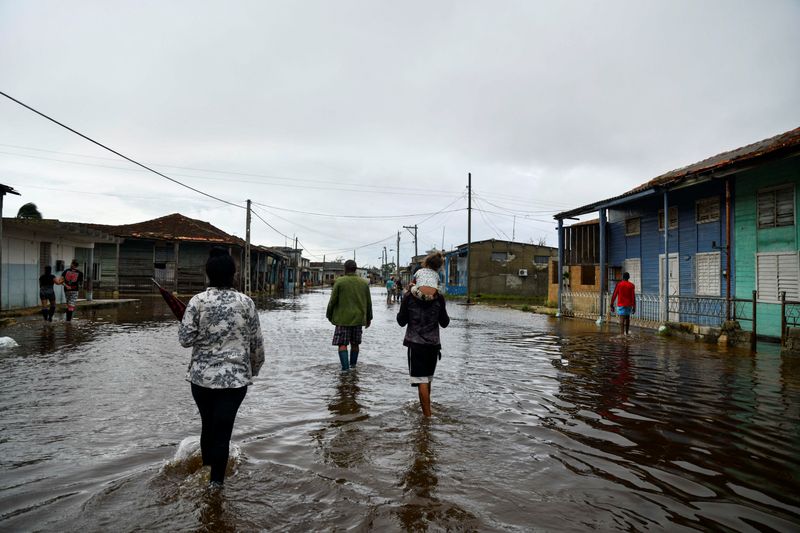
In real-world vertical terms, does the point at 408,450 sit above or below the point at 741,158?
below

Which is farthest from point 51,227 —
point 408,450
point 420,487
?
point 420,487

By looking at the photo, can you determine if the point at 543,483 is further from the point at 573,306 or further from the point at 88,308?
the point at 88,308

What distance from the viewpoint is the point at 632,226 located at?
2009 cm

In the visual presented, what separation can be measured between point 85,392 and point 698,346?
12436 mm

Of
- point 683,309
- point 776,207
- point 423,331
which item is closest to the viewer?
point 423,331

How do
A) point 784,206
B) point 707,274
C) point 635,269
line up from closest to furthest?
1. point 784,206
2. point 707,274
3. point 635,269

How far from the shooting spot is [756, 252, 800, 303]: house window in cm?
1259

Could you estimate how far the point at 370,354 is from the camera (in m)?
9.83

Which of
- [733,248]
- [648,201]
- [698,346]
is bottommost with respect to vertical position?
[698,346]

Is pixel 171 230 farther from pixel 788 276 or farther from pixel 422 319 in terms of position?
pixel 788 276

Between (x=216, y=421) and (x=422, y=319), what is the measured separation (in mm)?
2488

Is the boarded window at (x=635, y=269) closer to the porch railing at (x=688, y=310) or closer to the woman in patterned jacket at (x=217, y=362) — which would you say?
the porch railing at (x=688, y=310)

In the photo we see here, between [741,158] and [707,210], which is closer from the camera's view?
[741,158]

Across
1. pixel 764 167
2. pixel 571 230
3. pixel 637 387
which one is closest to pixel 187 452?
pixel 637 387
